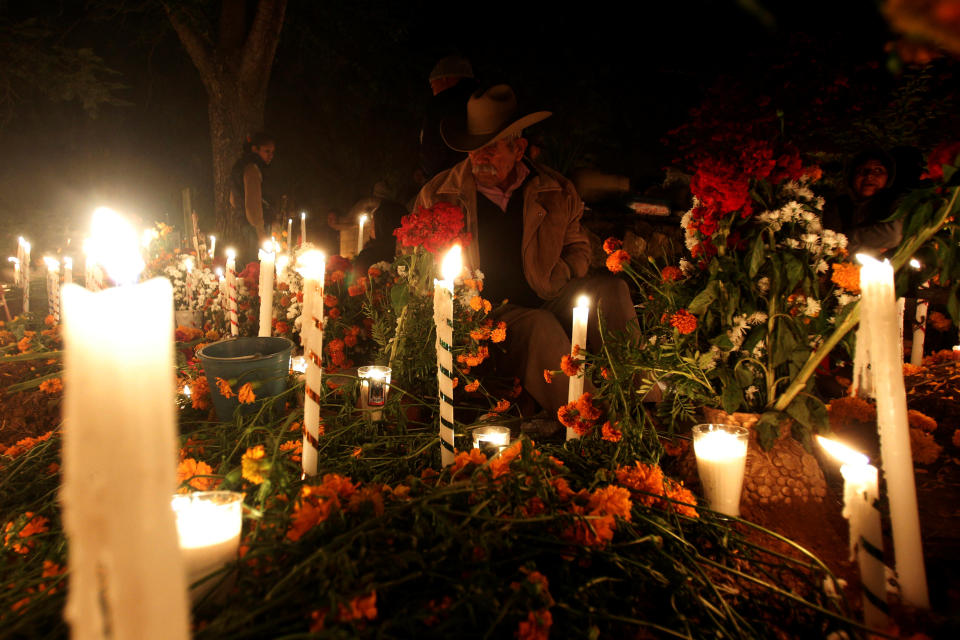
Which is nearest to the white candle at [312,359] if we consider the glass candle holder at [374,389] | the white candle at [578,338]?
the glass candle holder at [374,389]

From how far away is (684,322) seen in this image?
6.09ft

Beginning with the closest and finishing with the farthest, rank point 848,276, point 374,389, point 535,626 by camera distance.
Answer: point 535,626 → point 848,276 → point 374,389

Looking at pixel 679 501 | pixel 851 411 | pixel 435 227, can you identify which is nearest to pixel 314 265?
pixel 435 227

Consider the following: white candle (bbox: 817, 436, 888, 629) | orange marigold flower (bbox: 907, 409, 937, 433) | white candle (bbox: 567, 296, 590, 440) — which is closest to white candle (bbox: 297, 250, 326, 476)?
white candle (bbox: 567, 296, 590, 440)

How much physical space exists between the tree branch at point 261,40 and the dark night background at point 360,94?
185cm

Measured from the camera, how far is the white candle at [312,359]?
1557 mm

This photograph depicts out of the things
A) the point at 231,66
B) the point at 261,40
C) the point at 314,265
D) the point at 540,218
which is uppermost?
the point at 261,40

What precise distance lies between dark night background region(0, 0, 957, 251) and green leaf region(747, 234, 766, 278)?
4.20 m

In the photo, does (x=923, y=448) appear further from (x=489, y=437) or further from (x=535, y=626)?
(x=535, y=626)

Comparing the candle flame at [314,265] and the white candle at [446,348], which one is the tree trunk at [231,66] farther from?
the white candle at [446,348]

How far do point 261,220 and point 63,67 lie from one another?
4.23 m

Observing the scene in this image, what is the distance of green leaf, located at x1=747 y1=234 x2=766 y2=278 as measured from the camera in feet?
6.19

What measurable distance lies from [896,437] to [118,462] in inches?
59.5

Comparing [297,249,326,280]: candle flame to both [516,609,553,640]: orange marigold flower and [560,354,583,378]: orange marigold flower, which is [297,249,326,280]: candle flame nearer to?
[560,354,583,378]: orange marigold flower
